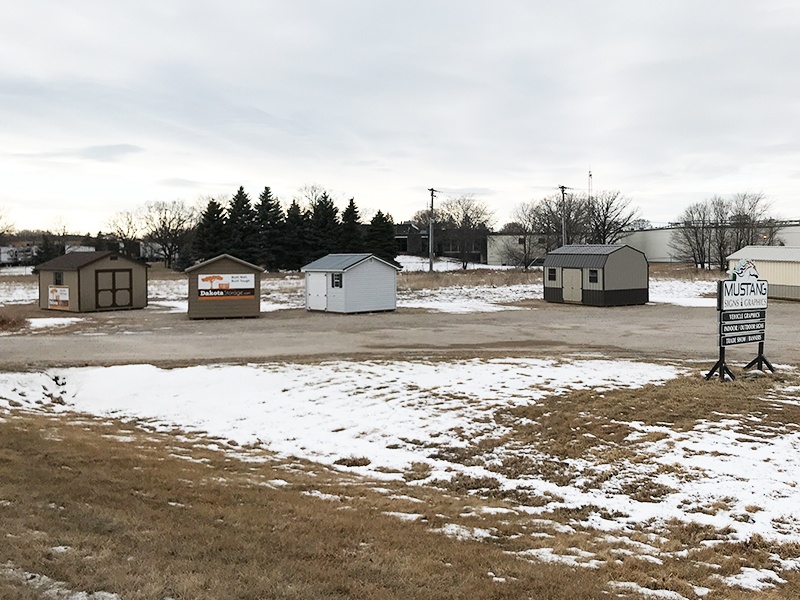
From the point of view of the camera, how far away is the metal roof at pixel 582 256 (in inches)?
1516

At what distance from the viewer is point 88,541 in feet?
18.7

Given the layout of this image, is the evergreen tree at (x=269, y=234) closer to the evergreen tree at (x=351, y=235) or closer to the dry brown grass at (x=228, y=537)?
the evergreen tree at (x=351, y=235)

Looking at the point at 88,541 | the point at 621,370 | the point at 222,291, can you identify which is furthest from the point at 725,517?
the point at 222,291

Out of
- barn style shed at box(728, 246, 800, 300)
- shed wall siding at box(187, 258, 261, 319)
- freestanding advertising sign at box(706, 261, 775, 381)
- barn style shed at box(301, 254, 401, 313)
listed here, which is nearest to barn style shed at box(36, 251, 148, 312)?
shed wall siding at box(187, 258, 261, 319)

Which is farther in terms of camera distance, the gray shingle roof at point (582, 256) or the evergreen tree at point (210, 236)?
the evergreen tree at point (210, 236)

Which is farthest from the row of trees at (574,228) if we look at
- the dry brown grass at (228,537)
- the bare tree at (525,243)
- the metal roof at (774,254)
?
the dry brown grass at (228,537)

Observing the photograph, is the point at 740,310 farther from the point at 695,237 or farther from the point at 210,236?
the point at 695,237

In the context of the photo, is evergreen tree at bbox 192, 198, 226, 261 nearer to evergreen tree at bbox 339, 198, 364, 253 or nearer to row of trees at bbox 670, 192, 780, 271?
evergreen tree at bbox 339, 198, 364, 253

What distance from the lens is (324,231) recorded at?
77.4 metres

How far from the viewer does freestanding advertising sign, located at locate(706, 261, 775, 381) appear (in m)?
14.3

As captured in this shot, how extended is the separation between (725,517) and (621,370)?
25.0 ft

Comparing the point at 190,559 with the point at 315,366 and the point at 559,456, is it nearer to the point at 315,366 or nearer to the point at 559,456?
the point at 559,456

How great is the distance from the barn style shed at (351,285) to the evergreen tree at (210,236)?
40.3 metres

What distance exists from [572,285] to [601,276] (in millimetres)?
2043
